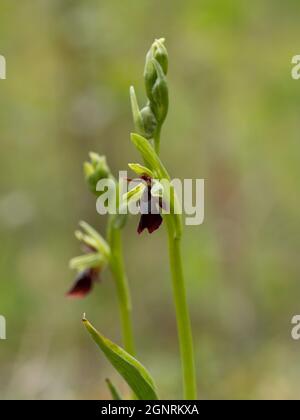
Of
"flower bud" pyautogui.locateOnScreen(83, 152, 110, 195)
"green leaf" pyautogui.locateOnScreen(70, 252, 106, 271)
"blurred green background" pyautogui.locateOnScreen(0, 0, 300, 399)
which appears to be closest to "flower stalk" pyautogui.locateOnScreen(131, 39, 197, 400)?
"flower bud" pyautogui.locateOnScreen(83, 152, 110, 195)

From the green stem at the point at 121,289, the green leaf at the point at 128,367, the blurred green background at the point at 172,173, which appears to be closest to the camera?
the green leaf at the point at 128,367

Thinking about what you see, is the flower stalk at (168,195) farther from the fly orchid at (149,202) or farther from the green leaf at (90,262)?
the green leaf at (90,262)

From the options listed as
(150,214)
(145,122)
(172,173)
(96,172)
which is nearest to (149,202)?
(150,214)

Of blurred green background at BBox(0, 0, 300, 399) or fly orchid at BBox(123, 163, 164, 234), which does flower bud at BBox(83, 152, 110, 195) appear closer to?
fly orchid at BBox(123, 163, 164, 234)

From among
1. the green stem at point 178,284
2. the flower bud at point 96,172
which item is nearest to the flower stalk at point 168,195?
the green stem at point 178,284

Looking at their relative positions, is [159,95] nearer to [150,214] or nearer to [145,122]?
[145,122]

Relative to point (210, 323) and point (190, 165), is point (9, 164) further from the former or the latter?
point (210, 323)
